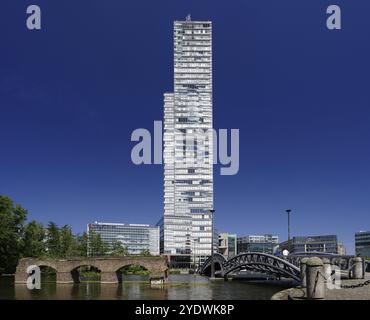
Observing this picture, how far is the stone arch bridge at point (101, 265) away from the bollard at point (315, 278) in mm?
50943

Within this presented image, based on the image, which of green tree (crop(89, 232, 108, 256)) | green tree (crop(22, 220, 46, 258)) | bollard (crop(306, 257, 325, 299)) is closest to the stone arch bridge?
green tree (crop(22, 220, 46, 258))

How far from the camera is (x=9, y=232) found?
85.4 metres

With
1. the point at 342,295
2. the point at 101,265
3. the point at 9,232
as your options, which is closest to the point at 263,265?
the point at 101,265

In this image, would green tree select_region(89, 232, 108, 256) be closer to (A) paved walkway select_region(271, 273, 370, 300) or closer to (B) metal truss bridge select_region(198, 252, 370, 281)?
(B) metal truss bridge select_region(198, 252, 370, 281)

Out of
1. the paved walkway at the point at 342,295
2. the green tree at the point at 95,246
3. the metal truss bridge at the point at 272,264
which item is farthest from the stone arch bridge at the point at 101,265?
the green tree at the point at 95,246

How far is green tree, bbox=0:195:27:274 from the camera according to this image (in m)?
85.0

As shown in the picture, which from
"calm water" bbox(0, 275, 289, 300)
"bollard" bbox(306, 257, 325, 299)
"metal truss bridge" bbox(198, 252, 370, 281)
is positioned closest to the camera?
"bollard" bbox(306, 257, 325, 299)

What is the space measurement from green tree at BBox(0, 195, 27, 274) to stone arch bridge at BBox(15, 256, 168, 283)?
40.9 ft

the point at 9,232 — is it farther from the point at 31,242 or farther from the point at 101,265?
the point at 101,265

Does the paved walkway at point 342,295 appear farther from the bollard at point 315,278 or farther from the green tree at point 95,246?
the green tree at point 95,246

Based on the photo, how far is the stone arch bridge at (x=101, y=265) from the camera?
71938 millimetres

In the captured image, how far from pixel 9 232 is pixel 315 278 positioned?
2932 inches

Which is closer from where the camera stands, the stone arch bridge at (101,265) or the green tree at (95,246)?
the stone arch bridge at (101,265)
